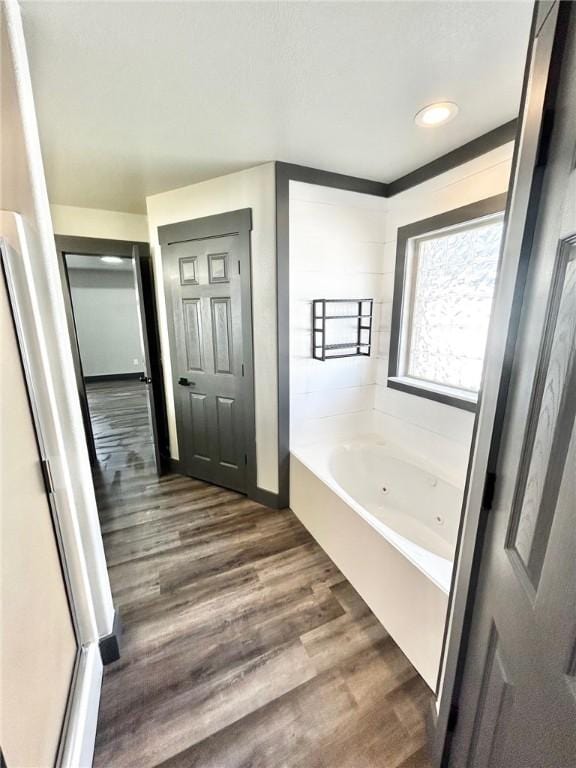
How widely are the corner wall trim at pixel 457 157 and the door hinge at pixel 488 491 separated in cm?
157

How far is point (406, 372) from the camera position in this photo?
246 centimetres

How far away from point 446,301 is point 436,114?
1024mm

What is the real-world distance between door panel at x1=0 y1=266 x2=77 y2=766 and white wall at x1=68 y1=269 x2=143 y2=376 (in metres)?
5.93

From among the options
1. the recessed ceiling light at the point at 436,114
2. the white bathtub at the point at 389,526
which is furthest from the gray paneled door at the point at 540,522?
the recessed ceiling light at the point at 436,114

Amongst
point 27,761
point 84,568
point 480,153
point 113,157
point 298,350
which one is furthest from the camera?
point 298,350

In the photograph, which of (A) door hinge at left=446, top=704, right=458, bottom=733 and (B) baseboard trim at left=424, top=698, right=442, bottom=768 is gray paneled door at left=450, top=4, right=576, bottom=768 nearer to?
(A) door hinge at left=446, top=704, right=458, bottom=733

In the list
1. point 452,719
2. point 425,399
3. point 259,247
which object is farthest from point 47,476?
point 425,399

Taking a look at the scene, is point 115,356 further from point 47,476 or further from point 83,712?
point 83,712

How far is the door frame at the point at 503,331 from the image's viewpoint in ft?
2.12

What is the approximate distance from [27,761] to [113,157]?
2.57 metres

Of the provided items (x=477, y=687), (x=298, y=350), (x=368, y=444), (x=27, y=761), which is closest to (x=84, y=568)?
(x=27, y=761)

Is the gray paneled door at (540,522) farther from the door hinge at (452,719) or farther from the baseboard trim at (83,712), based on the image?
the baseboard trim at (83,712)

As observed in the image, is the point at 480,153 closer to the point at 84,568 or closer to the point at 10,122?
Answer: the point at 10,122

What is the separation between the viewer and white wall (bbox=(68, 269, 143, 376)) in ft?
21.4
